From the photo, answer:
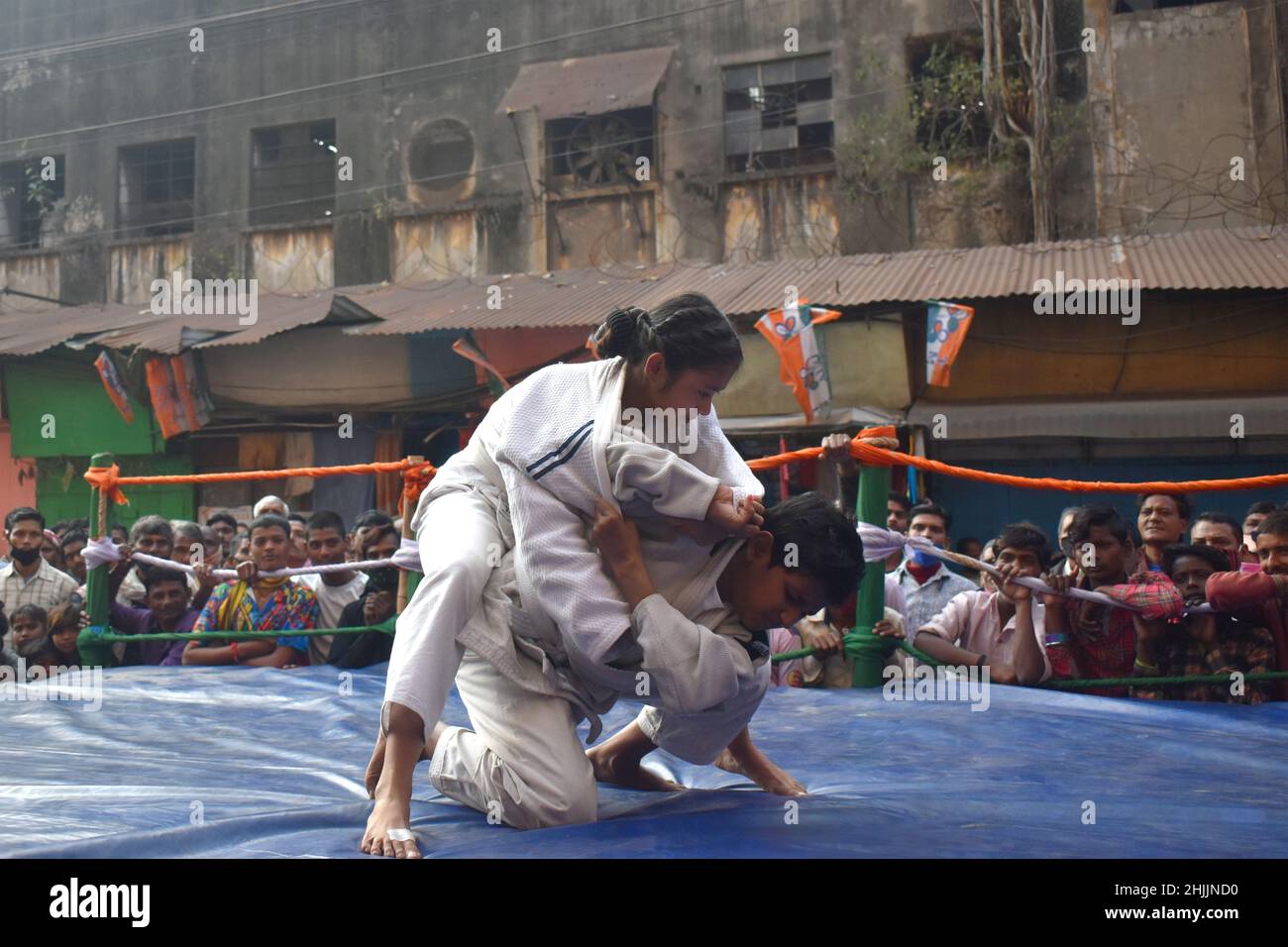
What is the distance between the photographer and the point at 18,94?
621 inches

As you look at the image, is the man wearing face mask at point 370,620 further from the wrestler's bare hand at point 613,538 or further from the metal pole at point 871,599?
the wrestler's bare hand at point 613,538

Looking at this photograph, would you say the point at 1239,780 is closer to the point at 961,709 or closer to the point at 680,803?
the point at 961,709

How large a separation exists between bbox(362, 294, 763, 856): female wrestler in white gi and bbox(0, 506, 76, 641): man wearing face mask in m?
4.56

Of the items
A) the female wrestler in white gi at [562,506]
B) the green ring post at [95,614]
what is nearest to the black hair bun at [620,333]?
the female wrestler in white gi at [562,506]

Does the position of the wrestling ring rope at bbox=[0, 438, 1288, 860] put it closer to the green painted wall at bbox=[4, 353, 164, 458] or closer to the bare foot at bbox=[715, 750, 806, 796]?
the bare foot at bbox=[715, 750, 806, 796]

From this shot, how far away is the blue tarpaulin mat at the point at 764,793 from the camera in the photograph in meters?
2.34

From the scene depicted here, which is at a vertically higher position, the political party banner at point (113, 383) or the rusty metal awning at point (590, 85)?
→ the rusty metal awning at point (590, 85)

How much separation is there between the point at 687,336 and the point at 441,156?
12.3m

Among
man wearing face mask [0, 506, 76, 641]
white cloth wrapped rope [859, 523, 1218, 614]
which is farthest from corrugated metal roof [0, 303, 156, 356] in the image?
white cloth wrapped rope [859, 523, 1218, 614]

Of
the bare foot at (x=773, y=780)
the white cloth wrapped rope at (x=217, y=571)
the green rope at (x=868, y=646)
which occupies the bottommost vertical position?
the bare foot at (x=773, y=780)

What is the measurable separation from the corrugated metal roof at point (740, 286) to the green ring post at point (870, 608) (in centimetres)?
444

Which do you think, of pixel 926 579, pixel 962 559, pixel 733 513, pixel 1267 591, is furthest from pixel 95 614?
pixel 1267 591

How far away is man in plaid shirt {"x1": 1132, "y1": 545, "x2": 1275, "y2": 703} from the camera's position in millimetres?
4012

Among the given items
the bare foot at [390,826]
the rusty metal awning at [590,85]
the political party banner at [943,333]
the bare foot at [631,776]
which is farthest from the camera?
the rusty metal awning at [590,85]
